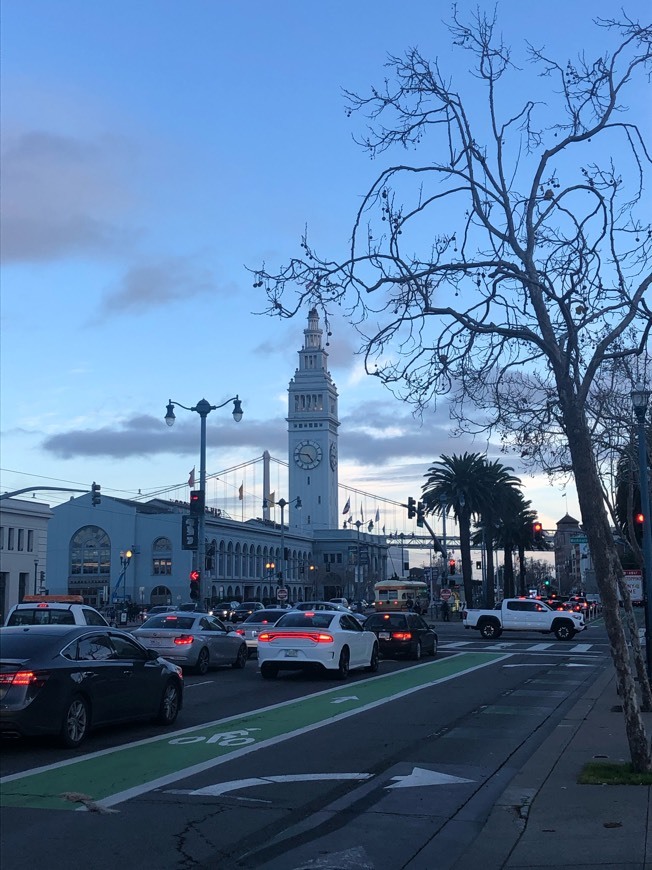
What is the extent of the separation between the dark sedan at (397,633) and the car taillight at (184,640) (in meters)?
6.40

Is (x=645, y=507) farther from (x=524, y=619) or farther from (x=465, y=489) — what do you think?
(x=465, y=489)

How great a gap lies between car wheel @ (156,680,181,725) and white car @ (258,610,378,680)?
714 cm

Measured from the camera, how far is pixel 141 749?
1259 cm

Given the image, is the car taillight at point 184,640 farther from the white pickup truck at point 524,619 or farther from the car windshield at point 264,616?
the white pickup truck at point 524,619

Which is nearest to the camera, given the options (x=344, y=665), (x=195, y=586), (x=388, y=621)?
(x=344, y=665)

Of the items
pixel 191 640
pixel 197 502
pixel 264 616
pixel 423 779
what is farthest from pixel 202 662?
pixel 197 502

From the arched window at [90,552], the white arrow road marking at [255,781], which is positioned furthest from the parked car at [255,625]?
the arched window at [90,552]

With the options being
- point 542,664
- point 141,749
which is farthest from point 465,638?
point 141,749

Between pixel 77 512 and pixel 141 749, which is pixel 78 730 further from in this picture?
pixel 77 512

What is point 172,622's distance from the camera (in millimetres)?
24594

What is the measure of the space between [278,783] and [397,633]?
60.7ft

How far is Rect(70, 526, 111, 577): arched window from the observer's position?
347ft

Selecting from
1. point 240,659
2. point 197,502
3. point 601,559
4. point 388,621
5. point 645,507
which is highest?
point 197,502

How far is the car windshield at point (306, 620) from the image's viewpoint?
2289cm
